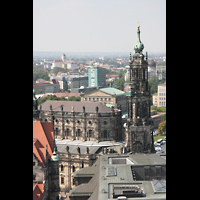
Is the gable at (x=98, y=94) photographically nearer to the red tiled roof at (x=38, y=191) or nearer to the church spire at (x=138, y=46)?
the church spire at (x=138, y=46)

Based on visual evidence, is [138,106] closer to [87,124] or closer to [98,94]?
[87,124]

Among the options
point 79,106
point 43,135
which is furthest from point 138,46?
point 43,135

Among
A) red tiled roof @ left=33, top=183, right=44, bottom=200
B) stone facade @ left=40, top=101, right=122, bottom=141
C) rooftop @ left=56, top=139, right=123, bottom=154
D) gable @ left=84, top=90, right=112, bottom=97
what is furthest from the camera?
gable @ left=84, top=90, right=112, bottom=97

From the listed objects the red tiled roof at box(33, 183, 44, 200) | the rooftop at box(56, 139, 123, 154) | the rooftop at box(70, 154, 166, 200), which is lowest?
the red tiled roof at box(33, 183, 44, 200)

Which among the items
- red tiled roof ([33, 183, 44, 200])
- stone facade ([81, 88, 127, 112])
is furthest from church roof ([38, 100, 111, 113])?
red tiled roof ([33, 183, 44, 200])

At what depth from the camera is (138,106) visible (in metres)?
66.8

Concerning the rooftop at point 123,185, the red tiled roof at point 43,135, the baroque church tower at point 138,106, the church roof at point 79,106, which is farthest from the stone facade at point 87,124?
the rooftop at point 123,185

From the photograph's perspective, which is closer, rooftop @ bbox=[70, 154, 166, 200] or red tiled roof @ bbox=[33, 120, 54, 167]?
rooftop @ bbox=[70, 154, 166, 200]

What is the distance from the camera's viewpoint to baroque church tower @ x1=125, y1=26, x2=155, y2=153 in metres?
66.1

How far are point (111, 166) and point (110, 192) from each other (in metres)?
10.9

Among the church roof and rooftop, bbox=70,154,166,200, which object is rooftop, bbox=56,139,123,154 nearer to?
the church roof
